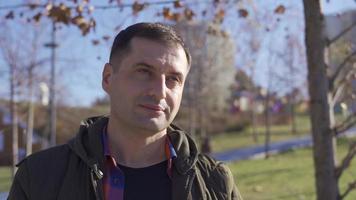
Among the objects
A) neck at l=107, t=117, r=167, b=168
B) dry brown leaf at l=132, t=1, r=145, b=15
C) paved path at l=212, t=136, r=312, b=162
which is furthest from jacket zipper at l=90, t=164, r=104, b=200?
paved path at l=212, t=136, r=312, b=162

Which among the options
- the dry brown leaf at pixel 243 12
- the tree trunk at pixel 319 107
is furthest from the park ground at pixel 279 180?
the tree trunk at pixel 319 107

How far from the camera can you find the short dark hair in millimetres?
1932

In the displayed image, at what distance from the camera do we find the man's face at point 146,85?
1.86m

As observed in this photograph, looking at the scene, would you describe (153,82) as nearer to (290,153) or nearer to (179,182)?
(179,182)

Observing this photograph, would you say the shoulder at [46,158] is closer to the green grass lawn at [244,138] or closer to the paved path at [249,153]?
the paved path at [249,153]

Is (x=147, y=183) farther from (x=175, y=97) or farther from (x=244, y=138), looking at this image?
(x=244, y=138)

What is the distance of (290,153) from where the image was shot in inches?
837

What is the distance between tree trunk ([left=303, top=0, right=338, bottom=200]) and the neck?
2.10 metres

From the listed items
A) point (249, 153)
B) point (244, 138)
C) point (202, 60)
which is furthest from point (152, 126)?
point (244, 138)

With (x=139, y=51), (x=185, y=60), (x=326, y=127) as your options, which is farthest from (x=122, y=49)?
(x=326, y=127)

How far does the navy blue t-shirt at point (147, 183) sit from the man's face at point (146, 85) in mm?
163

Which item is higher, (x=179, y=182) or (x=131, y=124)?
(x=131, y=124)

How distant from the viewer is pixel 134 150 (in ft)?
6.36

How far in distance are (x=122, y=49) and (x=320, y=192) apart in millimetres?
2377
